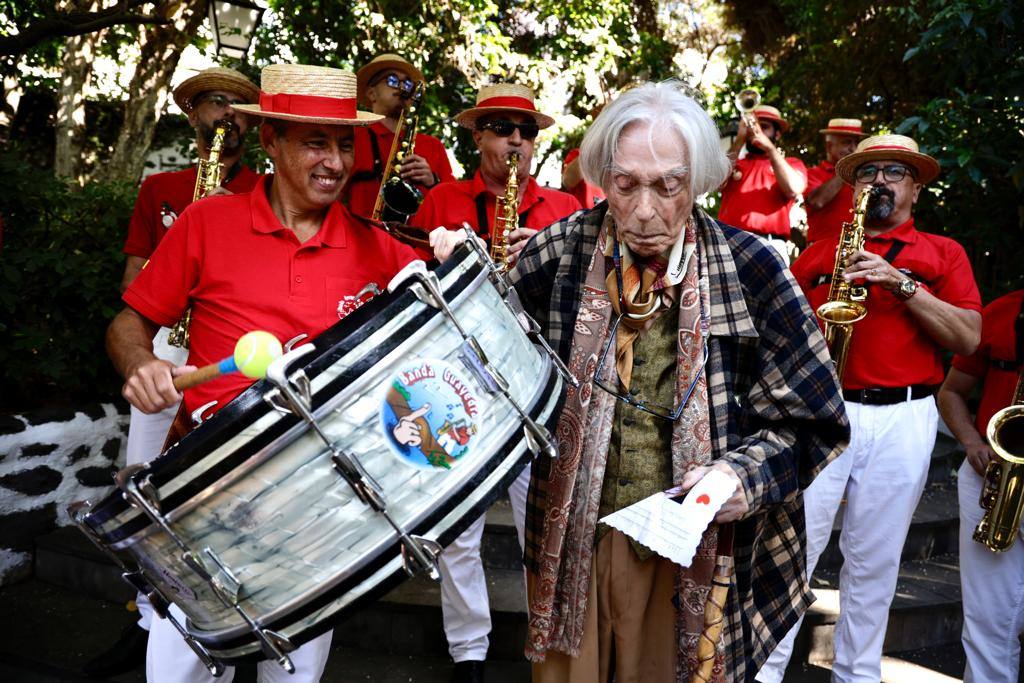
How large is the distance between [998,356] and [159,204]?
4018 mm

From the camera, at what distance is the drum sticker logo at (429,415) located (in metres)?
1.95

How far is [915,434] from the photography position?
4.08 meters

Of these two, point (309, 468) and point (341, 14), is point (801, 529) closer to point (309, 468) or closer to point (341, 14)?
point (309, 468)

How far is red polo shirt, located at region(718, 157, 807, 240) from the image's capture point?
21.2ft

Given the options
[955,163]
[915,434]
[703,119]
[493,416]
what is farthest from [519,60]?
[493,416]

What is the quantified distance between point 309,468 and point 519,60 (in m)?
7.30

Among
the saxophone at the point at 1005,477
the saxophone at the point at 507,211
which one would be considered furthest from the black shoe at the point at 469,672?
the saxophone at the point at 1005,477

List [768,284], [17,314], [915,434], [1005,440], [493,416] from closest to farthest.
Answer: [493,416]
[768,284]
[1005,440]
[915,434]
[17,314]

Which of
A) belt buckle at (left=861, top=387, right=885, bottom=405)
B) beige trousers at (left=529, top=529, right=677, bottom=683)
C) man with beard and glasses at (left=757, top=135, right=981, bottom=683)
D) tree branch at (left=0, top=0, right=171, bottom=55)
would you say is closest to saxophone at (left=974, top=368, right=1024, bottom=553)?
man with beard and glasses at (left=757, top=135, right=981, bottom=683)

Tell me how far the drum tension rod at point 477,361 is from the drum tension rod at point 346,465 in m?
0.30

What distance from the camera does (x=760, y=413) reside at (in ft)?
8.01

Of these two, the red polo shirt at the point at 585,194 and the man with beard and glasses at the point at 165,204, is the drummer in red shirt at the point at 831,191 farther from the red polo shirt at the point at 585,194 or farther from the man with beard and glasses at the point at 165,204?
the man with beard and glasses at the point at 165,204

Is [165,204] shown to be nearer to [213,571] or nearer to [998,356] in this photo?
[213,571]

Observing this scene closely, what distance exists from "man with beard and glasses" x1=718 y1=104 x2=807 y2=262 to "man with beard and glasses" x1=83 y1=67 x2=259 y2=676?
11.7 ft
